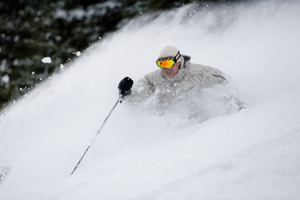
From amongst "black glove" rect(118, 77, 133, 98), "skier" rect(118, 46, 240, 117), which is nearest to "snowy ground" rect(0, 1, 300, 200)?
"skier" rect(118, 46, 240, 117)

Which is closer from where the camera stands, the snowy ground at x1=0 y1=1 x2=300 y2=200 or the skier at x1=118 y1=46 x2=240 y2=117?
the snowy ground at x1=0 y1=1 x2=300 y2=200

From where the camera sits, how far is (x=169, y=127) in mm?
2971

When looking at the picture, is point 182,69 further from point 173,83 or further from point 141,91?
point 141,91

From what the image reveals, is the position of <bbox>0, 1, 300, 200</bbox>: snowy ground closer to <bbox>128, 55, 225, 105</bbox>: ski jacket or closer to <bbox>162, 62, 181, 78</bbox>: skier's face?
<bbox>128, 55, 225, 105</bbox>: ski jacket

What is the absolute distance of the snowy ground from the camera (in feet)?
3.90

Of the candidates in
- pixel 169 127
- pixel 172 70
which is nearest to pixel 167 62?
pixel 172 70

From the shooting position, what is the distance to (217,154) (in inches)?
54.1

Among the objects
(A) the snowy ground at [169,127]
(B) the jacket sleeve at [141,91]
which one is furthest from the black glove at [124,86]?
(A) the snowy ground at [169,127]

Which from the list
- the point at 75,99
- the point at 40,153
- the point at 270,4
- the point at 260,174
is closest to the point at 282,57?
the point at 270,4

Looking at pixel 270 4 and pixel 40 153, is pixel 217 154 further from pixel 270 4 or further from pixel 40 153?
pixel 270 4

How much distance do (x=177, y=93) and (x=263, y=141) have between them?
1.80 m

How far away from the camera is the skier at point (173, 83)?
2.78 metres

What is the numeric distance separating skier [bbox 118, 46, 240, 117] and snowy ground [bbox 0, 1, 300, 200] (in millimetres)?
296

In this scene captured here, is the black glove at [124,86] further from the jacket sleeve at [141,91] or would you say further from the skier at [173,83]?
the jacket sleeve at [141,91]
